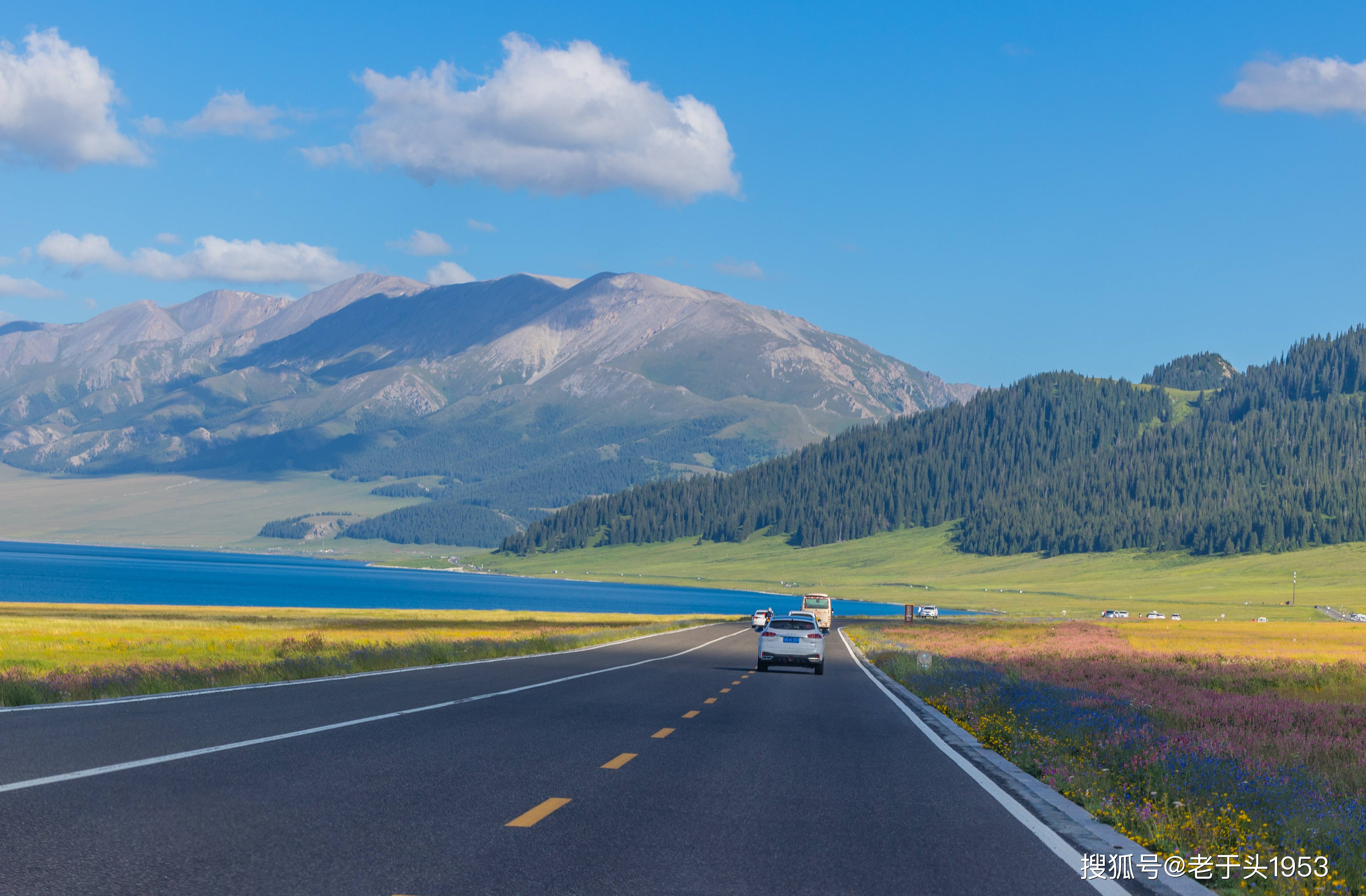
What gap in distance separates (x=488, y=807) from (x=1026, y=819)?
5.09m

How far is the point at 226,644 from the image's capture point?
4462cm

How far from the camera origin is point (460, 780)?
12.3 metres

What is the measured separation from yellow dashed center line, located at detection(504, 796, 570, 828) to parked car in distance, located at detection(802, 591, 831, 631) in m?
58.0

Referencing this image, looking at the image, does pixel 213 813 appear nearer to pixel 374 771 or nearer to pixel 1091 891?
pixel 374 771

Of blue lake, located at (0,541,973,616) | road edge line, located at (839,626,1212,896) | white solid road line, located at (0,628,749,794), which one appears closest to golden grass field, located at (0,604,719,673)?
white solid road line, located at (0,628,749,794)

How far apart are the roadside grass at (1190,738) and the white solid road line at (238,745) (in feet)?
29.1

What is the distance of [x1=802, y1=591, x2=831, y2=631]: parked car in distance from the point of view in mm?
69250

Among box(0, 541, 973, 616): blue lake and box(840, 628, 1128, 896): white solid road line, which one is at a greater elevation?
box(840, 628, 1128, 896): white solid road line

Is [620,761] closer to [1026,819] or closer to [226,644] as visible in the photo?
[1026,819]

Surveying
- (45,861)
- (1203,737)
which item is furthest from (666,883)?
(1203,737)

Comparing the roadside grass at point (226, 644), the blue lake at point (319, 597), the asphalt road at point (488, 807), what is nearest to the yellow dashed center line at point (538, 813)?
the asphalt road at point (488, 807)

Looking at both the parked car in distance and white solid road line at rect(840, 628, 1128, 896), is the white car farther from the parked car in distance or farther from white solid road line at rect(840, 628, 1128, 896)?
the parked car in distance

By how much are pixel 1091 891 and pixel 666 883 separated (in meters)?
3.00

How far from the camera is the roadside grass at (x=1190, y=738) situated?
10.2 meters
